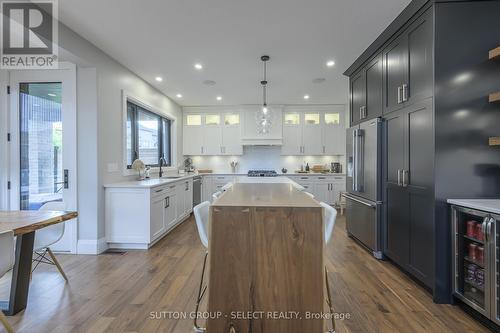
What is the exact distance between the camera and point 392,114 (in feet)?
9.38

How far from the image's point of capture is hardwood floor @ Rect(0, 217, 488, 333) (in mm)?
1873

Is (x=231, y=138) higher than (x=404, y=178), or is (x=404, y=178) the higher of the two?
(x=231, y=138)

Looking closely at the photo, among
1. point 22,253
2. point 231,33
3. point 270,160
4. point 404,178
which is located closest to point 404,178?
point 404,178

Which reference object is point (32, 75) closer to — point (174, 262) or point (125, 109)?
point (125, 109)

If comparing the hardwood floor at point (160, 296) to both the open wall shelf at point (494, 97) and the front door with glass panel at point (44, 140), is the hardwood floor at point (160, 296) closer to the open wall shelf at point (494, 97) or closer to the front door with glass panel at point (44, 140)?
the front door with glass panel at point (44, 140)

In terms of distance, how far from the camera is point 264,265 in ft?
5.05

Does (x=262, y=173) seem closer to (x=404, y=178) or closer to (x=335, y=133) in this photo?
(x=335, y=133)

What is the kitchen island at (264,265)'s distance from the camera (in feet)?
4.97

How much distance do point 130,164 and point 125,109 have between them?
94cm

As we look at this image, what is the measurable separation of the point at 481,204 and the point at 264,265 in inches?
69.0

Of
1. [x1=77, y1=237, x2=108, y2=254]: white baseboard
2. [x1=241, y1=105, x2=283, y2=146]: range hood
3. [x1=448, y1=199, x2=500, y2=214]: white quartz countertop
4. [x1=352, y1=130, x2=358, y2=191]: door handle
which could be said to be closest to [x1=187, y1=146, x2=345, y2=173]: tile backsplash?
[x1=241, y1=105, x2=283, y2=146]: range hood

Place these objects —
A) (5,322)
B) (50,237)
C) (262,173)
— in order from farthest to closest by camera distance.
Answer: (262,173) → (50,237) → (5,322)

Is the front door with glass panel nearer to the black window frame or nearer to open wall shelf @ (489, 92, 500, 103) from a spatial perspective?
the black window frame

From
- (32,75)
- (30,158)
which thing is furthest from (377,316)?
(32,75)
